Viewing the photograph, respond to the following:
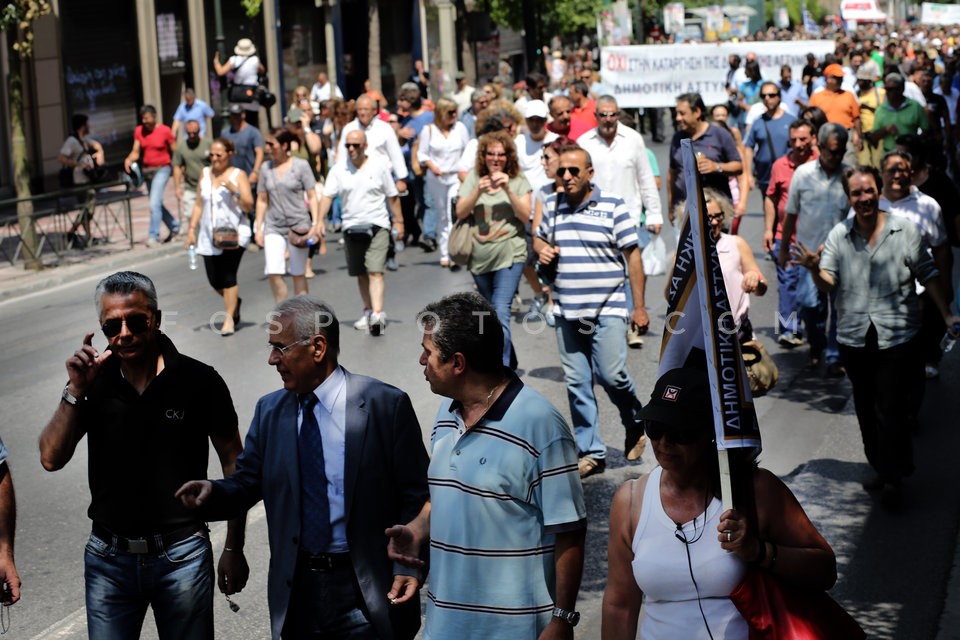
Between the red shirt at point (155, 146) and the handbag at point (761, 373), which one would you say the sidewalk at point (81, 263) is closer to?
the red shirt at point (155, 146)

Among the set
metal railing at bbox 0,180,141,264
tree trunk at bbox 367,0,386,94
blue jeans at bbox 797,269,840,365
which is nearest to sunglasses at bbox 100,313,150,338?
blue jeans at bbox 797,269,840,365

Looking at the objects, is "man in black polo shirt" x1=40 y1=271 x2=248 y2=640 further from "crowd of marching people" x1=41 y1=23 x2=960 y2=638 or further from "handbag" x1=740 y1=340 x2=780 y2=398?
"handbag" x1=740 y1=340 x2=780 y2=398

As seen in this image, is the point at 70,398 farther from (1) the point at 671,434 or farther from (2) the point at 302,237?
(2) the point at 302,237

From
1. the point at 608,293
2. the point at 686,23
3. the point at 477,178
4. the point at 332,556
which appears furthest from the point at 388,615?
the point at 686,23

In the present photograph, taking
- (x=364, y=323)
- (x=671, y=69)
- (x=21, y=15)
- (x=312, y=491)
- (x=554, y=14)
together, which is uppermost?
(x=554, y=14)

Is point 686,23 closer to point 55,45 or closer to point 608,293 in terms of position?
point 55,45

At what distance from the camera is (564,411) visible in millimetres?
10078

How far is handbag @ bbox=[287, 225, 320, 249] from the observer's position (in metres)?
13.0

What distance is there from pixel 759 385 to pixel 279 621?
3.51m

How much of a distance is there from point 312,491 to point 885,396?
4.18 meters

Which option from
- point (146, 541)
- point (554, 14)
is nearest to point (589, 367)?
point (146, 541)

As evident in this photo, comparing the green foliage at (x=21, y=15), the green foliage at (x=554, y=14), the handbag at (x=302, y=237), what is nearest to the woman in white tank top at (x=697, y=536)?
the handbag at (x=302, y=237)

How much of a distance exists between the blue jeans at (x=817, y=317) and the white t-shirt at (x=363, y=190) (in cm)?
390

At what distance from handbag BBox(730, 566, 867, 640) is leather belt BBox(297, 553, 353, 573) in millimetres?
1383
